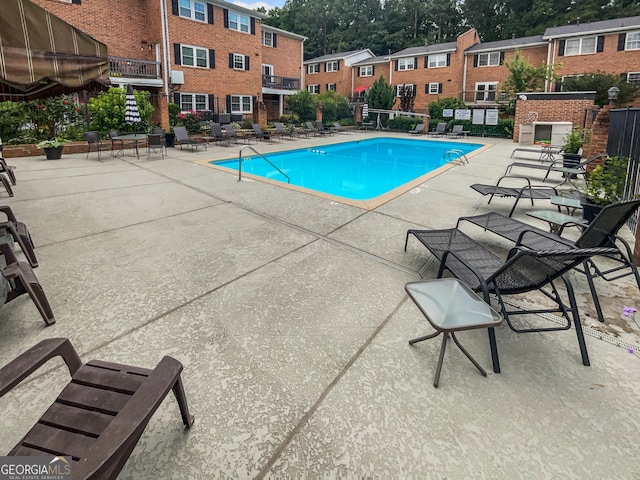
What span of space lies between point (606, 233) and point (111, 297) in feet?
14.2

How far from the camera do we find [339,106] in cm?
2761

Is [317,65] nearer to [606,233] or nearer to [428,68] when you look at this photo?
[428,68]

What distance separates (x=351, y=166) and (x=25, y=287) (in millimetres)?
11236

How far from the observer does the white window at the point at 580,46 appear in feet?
80.4

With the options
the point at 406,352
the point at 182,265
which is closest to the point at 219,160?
the point at 182,265

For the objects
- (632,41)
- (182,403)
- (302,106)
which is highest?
(632,41)

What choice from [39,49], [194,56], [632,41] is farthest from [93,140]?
[632,41]

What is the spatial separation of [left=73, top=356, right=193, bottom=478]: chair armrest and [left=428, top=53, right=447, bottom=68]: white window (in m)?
34.8

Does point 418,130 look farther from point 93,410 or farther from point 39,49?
point 93,410

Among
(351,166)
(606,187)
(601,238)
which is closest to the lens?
(601,238)

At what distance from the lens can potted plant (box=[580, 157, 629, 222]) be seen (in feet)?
15.0

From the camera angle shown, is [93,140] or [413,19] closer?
[93,140]

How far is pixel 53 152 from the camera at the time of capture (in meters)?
10.9

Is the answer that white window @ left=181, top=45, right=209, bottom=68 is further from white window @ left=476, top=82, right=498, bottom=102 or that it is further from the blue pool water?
white window @ left=476, top=82, right=498, bottom=102
